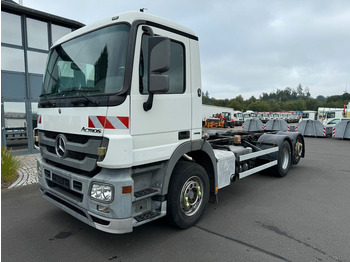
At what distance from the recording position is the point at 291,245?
10.3 feet

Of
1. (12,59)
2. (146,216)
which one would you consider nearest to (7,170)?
(146,216)

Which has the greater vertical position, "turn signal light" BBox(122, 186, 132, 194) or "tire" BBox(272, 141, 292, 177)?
"turn signal light" BBox(122, 186, 132, 194)

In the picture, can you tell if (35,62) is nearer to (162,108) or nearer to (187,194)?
(162,108)

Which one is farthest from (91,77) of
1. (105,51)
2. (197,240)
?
(197,240)

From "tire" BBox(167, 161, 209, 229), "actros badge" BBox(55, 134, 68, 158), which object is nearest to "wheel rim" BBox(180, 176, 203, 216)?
"tire" BBox(167, 161, 209, 229)

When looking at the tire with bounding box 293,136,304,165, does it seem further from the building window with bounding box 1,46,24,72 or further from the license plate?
the building window with bounding box 1,46,24,72

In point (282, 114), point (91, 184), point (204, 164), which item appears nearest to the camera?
point (91, 184)

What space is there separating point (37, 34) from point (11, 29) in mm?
888

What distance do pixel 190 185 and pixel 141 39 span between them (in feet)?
6.97

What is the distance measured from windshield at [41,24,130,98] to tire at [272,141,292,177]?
201 inches

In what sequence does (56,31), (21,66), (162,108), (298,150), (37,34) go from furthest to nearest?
1. (56,31)
2. (37,34)
3. (21,66)
4. (298,150)
5. (162,108)

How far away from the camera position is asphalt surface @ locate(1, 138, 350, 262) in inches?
117

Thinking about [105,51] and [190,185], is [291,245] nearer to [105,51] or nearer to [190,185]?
[190,185]

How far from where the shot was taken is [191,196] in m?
3.66
